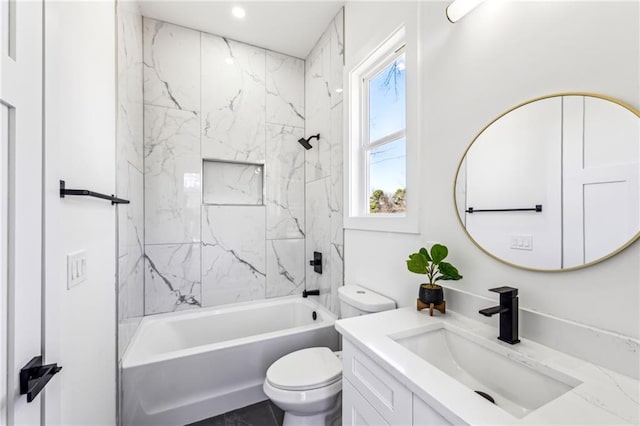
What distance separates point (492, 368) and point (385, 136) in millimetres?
1359

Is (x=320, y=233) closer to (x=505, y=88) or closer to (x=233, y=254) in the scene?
(x=233, y=254)

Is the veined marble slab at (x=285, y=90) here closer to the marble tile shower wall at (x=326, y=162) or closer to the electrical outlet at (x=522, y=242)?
the marble tile shower wall at (x=326, y=162)

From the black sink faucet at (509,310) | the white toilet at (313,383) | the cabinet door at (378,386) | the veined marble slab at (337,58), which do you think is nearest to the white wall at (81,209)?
the white toilet at (313,383)

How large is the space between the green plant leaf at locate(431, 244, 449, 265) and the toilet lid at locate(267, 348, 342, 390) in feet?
2.65

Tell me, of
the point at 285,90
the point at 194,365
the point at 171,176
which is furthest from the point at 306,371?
the point at 285,90

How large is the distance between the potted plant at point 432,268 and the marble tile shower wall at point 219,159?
1653 millimetres

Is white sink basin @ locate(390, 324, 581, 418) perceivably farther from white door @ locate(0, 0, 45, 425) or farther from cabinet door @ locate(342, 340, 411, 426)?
white door @ locate(0, 0, 45, 425)

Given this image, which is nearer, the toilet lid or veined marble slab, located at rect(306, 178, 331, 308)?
the toilet lid

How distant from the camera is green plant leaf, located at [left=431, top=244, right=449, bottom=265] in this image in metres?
1.16

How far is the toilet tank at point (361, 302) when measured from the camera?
1.50 meters

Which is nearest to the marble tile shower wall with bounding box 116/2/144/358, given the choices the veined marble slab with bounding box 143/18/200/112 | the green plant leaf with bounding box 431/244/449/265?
the veined marble slab with bounding box 143/18/200/112

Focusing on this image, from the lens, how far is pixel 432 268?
4.06ft

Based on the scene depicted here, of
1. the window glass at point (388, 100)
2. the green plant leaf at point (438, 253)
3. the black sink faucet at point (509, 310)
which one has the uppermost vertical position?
the window glass at point (388, 100)

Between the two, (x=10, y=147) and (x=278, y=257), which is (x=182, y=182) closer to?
(x=278, y=257)
